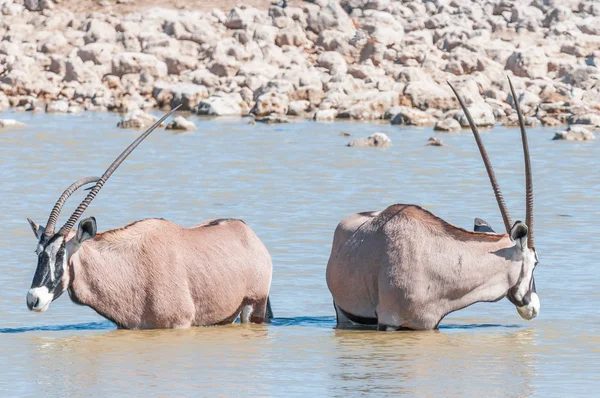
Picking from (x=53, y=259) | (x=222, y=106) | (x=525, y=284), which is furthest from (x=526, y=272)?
(x=222, y=106)

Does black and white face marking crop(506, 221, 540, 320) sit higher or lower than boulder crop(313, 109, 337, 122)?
higher

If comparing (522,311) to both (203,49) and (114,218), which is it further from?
(203,49)

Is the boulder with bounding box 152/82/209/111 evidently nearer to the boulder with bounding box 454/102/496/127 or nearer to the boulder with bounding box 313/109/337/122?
the boulder with bounding box 313/109/337/122

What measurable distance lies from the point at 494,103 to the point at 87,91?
1001 cm

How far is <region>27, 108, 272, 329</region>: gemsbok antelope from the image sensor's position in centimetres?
880

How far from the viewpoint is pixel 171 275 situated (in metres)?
9.12

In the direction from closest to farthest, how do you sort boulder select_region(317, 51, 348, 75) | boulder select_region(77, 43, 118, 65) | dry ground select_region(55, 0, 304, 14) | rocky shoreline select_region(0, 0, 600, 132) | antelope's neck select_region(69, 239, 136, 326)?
antelope's neck select_region(69, 239, 136, 326)
rocky shoreline select_region(0, 0, 600, 132)
boulder select_region(317, 51, 348, 75)
boulder select_region(77, 43, 118, 65)
dry ground select_region(55, 0, 304, 14)

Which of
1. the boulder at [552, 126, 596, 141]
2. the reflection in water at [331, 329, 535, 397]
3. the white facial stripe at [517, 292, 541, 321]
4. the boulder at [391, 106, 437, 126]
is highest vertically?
the white facial stripe at [517, 292, 541, 321]

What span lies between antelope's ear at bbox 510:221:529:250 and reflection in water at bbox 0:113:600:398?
0.63m

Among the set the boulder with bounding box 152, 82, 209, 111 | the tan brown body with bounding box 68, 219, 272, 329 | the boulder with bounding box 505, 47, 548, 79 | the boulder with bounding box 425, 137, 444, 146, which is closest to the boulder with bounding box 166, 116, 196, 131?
the boulder with bounding box 152, 82, 209, 111

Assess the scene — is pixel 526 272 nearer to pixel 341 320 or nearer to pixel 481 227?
pixel 481 227

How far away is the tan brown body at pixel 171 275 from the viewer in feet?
29.5

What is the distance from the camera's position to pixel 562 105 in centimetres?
3281

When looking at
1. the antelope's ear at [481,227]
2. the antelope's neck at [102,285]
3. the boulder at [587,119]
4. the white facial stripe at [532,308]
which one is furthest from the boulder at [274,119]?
the antelope's neck at [102,285]
